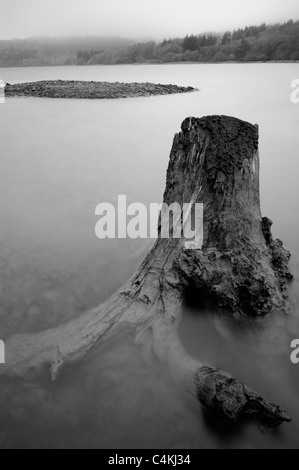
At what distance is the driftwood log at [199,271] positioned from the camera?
7.66ft

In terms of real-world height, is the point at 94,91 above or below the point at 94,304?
above

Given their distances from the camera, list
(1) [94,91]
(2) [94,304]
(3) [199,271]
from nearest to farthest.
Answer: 1. (3) [199,271]
2. (2) [94,304]
3. (1) [94,91]

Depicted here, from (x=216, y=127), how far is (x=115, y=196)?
9.73 ft

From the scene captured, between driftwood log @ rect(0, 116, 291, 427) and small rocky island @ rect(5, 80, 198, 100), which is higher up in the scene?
small rocky island @ rect(5, 80, 198, 100)

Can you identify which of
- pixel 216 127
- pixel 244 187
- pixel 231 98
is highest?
pixel 231 98

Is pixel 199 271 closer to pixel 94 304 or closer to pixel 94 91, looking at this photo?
pixel 94 304

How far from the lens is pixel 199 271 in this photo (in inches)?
96.3

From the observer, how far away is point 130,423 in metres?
1.93

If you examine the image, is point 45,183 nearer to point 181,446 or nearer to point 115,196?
point 115,196

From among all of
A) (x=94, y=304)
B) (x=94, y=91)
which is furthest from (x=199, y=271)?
(x=94, y=91)

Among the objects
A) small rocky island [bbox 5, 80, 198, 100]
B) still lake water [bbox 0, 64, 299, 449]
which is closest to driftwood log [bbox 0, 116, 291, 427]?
still lake water [bbox 0, 64, 299, 449]

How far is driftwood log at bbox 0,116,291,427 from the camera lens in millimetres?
2334

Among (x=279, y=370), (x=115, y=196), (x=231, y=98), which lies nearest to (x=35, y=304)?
(x=279, y=370)

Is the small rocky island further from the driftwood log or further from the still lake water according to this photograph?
the driftwood log
